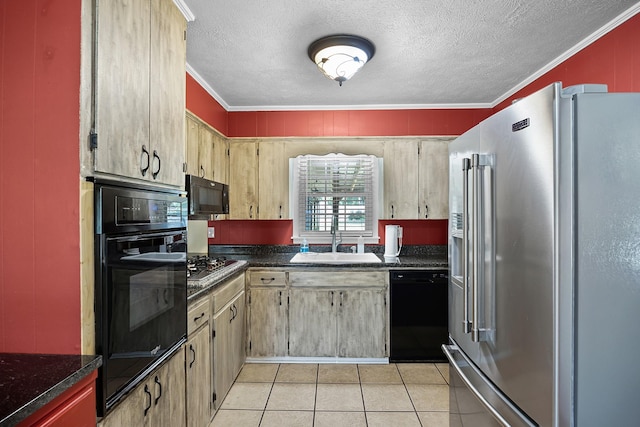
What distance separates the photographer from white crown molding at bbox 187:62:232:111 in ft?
9.20

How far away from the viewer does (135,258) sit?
4.24 ft

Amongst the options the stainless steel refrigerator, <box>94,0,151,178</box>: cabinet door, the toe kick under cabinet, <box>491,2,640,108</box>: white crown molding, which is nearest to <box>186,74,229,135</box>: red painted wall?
<box>94,0,151,178</box>: cabinet door

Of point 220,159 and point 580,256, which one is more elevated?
point 220,159

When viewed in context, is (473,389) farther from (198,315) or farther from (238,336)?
(238,336)

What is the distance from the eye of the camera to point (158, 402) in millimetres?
1490

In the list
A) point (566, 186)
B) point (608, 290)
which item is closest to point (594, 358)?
point (608, 290)

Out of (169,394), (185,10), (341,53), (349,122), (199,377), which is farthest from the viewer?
(349,122)

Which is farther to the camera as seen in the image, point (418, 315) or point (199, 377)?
point (418, 315)

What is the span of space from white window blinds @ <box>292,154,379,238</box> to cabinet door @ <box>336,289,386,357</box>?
0.84m

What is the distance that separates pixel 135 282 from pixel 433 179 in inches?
118

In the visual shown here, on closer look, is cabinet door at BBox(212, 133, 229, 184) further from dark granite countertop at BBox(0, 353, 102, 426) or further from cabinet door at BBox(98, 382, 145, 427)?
dark granite countertop at BBox(0, 353, 102, 426)

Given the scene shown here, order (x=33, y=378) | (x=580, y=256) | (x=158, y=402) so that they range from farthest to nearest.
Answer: (x=158, y=402) → (x=580, y=256) → (x=33, y=378)

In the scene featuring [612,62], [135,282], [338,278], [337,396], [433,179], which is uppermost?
[612,62]

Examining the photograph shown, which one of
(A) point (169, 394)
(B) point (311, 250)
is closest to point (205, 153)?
(B) point (311, 250)
